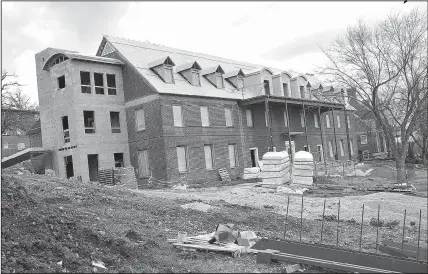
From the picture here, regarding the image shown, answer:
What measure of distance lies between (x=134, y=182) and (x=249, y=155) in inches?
417

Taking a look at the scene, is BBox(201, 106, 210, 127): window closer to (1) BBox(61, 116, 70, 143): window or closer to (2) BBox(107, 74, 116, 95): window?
(2) BBox(107, 74, 116, 95): window

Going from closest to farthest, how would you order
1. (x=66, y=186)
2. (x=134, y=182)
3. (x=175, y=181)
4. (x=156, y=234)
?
(x=156, y=234) → (x=66, y=186) → (x=134, y=182) → (x=175, y=181)

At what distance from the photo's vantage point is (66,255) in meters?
7.52

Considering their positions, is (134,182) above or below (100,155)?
below

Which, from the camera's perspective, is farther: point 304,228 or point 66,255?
point 304,228

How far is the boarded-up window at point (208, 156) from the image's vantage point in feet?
92.8

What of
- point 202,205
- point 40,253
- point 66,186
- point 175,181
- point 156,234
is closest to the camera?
point 40,253

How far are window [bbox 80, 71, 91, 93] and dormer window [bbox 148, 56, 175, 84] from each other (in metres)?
4.03

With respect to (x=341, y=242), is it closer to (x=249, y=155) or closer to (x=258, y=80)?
(x=249, y=155)

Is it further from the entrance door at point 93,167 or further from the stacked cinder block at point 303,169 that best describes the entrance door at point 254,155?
the entrance door at point 93,167

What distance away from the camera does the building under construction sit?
2539 cm

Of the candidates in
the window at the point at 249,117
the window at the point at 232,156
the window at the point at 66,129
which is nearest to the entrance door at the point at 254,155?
the window at the point at 249,117

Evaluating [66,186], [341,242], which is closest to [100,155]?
[66,186]

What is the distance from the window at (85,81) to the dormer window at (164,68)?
403 cm
